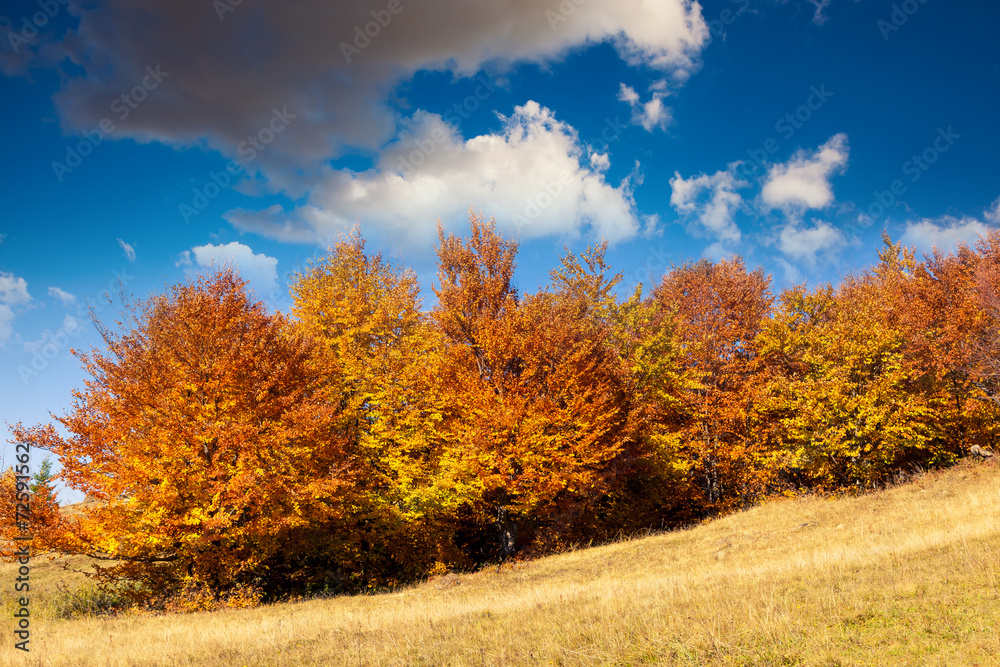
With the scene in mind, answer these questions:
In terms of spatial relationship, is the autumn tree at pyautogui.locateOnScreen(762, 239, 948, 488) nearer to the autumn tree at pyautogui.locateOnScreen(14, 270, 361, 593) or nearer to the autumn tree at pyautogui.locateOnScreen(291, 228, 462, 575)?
the autumn tree at pyautogui.locateOnScreen(291, 228, 462, 575)

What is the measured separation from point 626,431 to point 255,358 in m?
16.6

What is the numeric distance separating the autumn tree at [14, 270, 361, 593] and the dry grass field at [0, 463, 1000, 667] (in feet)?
7.88

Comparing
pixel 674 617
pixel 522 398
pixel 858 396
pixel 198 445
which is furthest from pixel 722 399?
pixel 198 445

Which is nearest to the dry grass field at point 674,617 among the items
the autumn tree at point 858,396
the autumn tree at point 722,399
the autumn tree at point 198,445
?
the autumn tree at point 198,445

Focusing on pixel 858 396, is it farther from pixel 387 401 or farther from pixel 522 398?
pixel 387 401

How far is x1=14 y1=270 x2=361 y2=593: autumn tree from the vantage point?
49.5ft

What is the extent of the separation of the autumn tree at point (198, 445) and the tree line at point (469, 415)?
3.0 inches

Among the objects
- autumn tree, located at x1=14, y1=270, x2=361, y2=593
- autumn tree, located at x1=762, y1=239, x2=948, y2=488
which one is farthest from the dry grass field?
autumn tree, located at x1=762, y1=239, x2=948, y2=488

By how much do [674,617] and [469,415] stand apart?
44.7 feet

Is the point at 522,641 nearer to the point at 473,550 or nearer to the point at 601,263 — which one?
the point at 473,550

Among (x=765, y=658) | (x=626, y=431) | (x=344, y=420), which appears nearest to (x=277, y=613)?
(x=344, y=420)

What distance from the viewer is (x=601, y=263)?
3359cm

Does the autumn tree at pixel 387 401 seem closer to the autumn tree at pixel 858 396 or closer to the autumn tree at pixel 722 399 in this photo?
the autumn tree at pixel 722 399

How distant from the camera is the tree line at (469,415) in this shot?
→ 15773 millimetres
